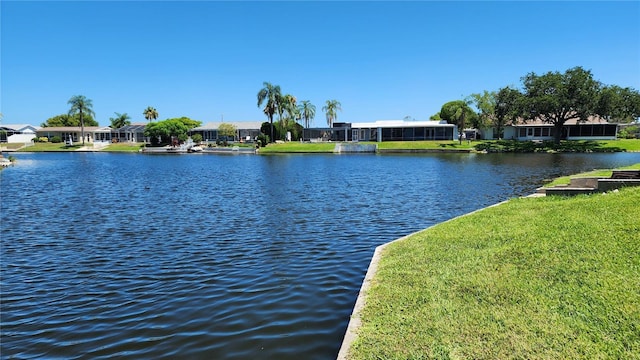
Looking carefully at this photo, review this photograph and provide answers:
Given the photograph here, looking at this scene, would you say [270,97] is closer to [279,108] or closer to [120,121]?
[279,108]

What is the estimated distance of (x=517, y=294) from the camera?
20.0ft

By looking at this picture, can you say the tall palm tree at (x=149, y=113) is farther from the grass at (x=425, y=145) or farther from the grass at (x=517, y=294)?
the grass at (x=517, y=294)

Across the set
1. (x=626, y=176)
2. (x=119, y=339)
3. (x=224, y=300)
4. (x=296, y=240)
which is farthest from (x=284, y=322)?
(x=626, y=176)

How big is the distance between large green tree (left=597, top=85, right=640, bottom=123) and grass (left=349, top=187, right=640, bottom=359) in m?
67.5

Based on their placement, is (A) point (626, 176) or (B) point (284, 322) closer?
(B) point (284, 322)

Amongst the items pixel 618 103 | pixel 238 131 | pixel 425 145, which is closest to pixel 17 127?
pixel 238 131

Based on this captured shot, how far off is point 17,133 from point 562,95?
462ft

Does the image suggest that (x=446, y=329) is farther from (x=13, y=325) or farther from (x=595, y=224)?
(x=13, y=325)

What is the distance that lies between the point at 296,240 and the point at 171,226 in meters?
5.32

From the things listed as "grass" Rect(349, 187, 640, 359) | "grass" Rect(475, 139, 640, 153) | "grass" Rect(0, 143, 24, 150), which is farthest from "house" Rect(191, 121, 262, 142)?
"grass" Rect(349, 187, 640, 359)

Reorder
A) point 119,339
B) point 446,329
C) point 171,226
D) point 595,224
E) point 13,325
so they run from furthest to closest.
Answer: point 171,226 → point 595,224 → point 13,325 → point 119,339 → point 446,329

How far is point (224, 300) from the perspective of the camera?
8391 millimetres

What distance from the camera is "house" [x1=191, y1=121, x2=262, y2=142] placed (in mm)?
107125

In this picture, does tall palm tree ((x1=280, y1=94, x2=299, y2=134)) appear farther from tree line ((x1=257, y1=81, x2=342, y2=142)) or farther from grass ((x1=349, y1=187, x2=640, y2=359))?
grass ((x1=349, y1=187, x2=640, y2=359))
